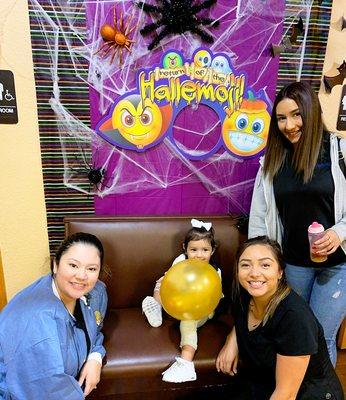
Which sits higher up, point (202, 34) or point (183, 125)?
point (202, 34)

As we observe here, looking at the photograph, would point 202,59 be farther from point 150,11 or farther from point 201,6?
point 150,11

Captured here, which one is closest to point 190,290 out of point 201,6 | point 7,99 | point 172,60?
point 172,60

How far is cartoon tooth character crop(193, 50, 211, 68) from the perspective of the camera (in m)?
1.90

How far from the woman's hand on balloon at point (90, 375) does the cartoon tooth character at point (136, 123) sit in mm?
1096

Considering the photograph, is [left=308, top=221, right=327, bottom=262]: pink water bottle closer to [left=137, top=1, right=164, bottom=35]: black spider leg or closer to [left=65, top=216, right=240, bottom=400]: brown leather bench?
[left=65, top=216, right=240, bottom=400]: brown leather bench

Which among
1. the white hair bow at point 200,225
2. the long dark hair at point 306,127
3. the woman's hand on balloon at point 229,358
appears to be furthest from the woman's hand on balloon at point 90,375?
the long dark hair at point 306,127

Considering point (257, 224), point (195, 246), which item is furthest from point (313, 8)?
point (195, 246)

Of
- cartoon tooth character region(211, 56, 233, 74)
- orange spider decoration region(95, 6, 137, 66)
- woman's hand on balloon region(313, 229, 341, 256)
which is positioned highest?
orange spider decoration region(95, 6, 137, 66)

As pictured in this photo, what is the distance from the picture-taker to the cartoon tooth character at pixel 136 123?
1.92 meters

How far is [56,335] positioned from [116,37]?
4.59ft

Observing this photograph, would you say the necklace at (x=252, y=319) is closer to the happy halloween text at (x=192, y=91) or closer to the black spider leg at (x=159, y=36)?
the happy halloween text at (x=192, y=91)

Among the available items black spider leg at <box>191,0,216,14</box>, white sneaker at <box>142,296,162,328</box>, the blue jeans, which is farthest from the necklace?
black spider leg at <box>191,0,216,14</box>

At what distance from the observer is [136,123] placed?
1.95 meters

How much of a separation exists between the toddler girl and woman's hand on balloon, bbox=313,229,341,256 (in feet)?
1.95
